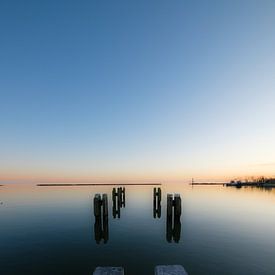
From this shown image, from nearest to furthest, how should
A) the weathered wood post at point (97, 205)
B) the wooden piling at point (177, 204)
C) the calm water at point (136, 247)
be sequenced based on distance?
1. the calm water at point (136, 247)
2. the wooden piling at point (177, 204)
3. the weathered wood post at point (97, 205)

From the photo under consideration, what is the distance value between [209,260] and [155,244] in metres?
4.36

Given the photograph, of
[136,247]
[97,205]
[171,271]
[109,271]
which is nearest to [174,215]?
[136,247]

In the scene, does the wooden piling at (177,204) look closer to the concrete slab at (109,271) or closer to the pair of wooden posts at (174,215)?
the pair of wooden posts at (174,215)

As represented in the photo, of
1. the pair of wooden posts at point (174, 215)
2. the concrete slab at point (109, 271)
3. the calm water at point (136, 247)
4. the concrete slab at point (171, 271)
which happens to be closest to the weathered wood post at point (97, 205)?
the calm water at point (136, 247)

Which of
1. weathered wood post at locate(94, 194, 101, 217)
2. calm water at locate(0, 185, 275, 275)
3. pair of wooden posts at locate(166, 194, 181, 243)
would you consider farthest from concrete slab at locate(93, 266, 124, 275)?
weathered wood post at locate(94, 194, 101, 217)

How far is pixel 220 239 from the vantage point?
18.4m

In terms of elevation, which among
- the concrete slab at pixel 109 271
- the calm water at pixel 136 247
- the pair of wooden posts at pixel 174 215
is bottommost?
the calm water at pixel 136 247

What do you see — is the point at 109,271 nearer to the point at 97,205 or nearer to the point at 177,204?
the point at 177,204

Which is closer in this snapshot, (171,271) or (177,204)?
(171,271)

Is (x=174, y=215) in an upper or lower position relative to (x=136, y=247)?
upper

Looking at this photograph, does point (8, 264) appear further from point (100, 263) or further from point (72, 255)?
point (100, 263)

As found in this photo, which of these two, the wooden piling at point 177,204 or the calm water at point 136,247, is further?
the wooden piling at point 177,204

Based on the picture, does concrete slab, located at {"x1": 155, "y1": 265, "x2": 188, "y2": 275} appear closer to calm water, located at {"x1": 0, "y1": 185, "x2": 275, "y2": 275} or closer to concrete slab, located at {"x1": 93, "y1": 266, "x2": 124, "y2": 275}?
concrete slab, located at {"x1": 93, "y1": 266, "x2": 124, "y2": 275}

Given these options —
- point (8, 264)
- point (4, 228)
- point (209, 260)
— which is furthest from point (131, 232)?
point (4, 228)
